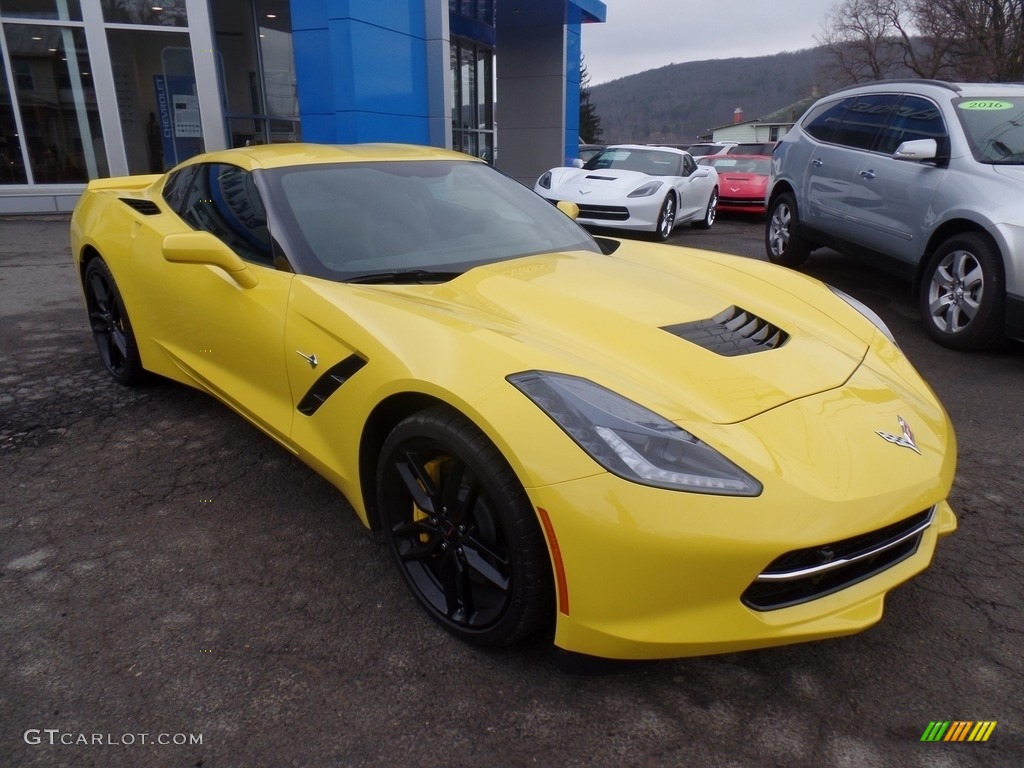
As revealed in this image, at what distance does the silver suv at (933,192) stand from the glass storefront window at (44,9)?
1107cm

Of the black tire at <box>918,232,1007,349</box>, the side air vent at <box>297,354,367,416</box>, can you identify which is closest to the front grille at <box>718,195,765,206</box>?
the black tire at <box>918,232,1007,349</box>

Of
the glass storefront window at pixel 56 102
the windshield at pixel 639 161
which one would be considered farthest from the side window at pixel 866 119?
the glass storefront window at pixel 56 102

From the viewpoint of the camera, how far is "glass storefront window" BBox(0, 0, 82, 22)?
11.1m

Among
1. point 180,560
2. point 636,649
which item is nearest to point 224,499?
point 180,560

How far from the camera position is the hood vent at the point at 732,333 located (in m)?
2.28

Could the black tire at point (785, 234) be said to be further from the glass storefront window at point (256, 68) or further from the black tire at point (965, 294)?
the glass storefront window at point (256, 68)

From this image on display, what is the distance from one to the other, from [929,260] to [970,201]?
0.51 m

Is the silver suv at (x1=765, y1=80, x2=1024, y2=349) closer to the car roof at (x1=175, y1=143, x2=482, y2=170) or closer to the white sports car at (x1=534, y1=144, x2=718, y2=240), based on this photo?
the white sports car at (x1=534, y1=144, x2=718, y2=240)

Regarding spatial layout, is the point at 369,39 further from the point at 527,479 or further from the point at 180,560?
the point at 527,479

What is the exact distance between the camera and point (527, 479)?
1721mm

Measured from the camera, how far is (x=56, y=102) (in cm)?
1166

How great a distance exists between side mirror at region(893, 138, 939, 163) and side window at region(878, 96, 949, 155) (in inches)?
5.7

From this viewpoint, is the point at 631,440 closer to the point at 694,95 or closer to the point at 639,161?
the point at 639,161

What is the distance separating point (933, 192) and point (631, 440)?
448 centimetres
